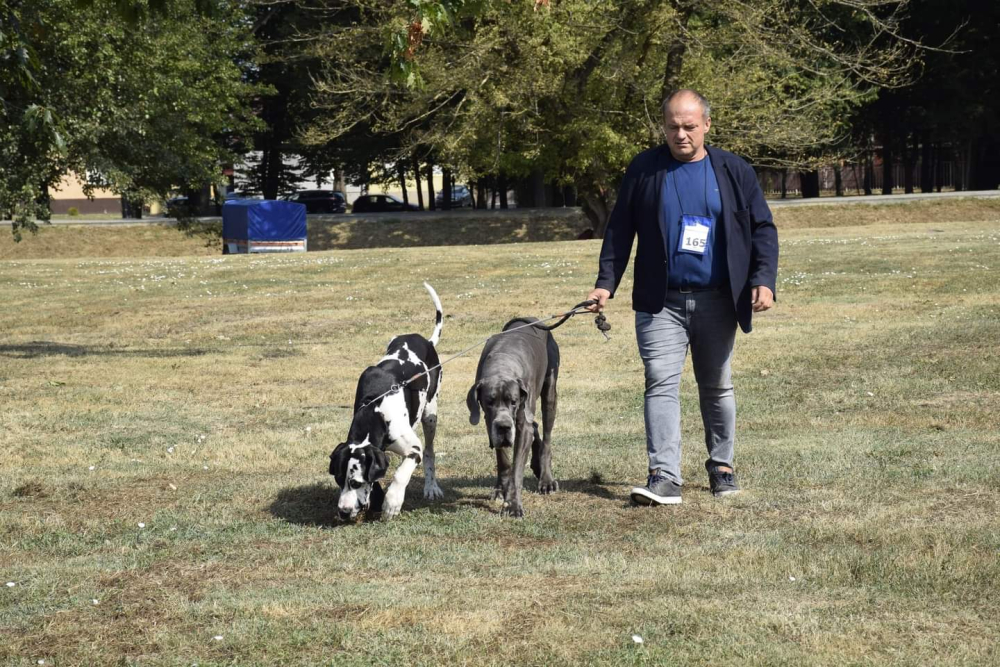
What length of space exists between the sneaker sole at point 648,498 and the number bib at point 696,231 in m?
1.43

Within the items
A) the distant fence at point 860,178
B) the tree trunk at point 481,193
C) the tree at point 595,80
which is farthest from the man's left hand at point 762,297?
the distant fence at point 860,178

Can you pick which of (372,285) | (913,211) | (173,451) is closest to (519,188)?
(913,211)

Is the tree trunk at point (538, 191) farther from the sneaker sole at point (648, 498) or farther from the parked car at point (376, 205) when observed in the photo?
the sneaker sole at point (648, 498)

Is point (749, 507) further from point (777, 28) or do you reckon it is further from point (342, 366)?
point (777, 28)

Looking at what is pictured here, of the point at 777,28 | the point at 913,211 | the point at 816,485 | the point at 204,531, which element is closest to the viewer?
the point at 204,531

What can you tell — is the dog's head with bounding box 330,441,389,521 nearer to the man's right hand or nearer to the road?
the man's right hand

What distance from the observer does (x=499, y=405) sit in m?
6.99

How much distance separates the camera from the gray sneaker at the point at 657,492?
23.6ft

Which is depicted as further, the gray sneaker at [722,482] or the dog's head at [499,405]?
the gray sneaker at [722,482]

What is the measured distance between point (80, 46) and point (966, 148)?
4861 cm

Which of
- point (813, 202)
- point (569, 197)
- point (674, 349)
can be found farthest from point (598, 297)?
point (569, 197)

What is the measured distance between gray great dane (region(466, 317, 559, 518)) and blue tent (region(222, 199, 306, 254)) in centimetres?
3482

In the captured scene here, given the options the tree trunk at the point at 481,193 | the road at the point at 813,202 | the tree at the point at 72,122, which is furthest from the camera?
the tree trunk at the point at 481,193

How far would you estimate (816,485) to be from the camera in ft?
25.2
